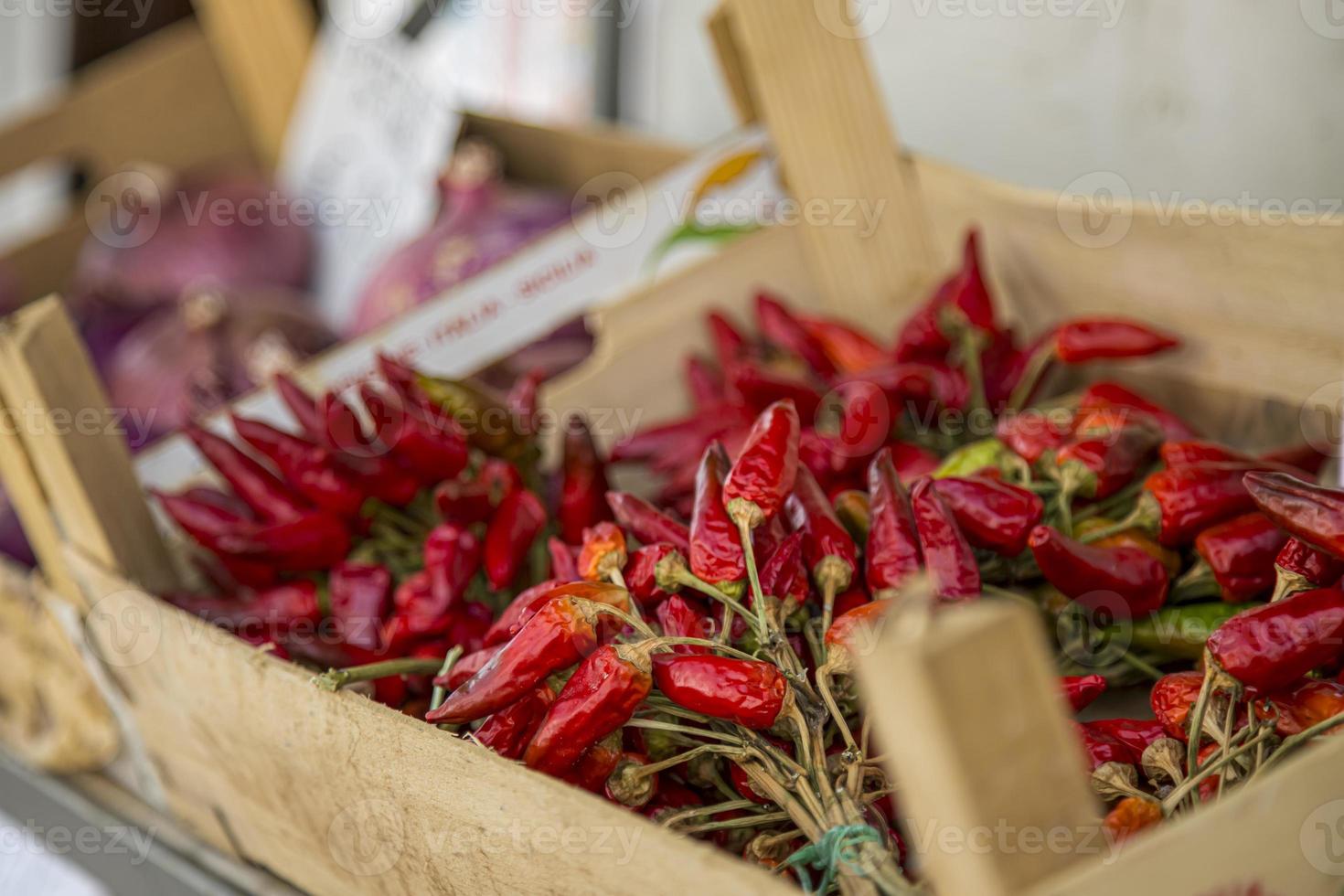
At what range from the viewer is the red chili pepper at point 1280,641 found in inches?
28.0

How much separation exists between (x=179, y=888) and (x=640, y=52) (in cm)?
163

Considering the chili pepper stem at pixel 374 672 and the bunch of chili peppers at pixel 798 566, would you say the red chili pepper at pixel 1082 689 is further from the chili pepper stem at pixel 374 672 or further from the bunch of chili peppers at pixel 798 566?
the chili pepper stem at pixel 374 672

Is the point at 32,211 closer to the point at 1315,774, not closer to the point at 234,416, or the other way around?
the point at 234,416

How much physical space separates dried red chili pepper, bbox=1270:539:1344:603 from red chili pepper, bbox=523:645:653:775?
1.34ft

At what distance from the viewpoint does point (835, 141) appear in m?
1.28

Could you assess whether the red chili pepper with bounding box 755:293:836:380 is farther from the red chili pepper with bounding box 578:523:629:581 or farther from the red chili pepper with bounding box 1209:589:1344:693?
the red chili pepper with bounding box 1209:589:1344:693

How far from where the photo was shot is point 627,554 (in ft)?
2.80

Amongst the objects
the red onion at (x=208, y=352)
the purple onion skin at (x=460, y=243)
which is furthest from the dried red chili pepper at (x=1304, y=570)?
the red onion at (x=208, y=352)

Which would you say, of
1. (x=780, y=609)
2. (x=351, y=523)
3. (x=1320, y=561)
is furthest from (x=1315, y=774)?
(x=351, y=523)

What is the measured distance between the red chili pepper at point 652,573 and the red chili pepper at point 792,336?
44 centimetres

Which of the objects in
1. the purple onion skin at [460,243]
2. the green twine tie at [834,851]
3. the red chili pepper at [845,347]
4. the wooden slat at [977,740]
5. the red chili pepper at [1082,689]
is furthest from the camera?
the purple onion skin at [460,243]

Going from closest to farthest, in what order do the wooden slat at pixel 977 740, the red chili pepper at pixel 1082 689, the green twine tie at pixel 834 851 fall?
the wooden slat at pixel 977 740, the green twine tie at pixel 834 851, the red chili pepper at pixel 1082 689

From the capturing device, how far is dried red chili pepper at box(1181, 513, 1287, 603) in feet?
2.72

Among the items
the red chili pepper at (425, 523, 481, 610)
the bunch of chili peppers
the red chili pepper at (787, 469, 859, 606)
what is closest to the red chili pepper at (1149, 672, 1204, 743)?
the bunch of chili peppers
